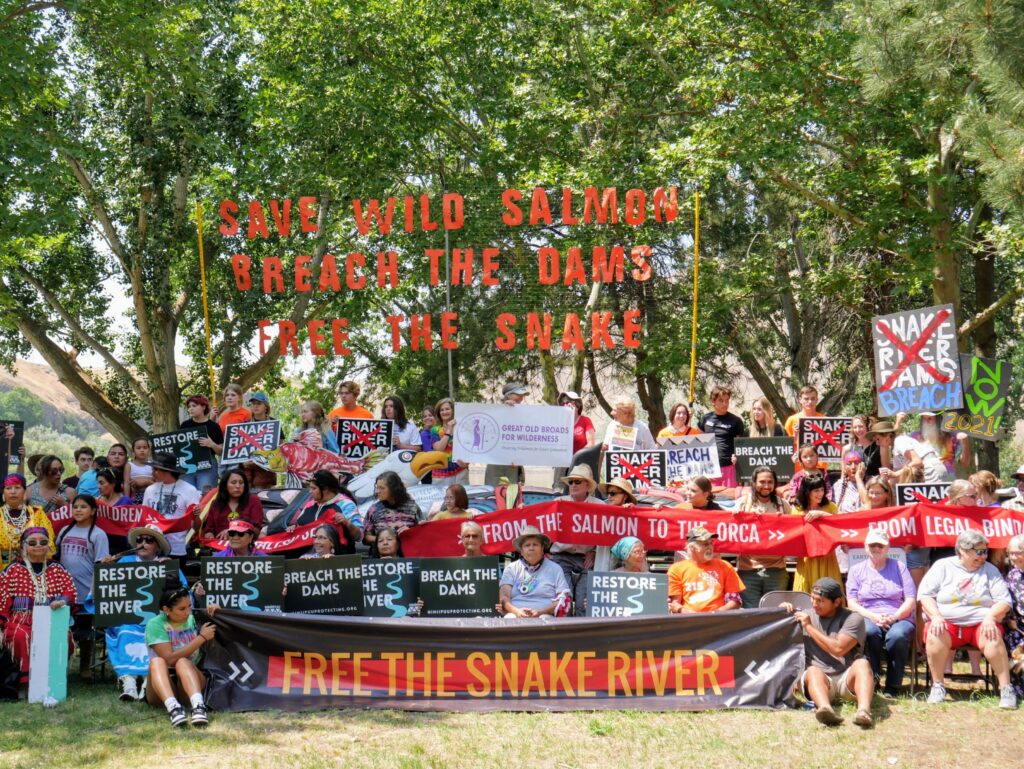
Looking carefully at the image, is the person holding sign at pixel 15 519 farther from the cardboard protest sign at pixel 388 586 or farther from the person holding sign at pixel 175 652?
the cardboard protest sign at pixel 388 586

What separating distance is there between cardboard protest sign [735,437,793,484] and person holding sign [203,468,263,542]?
196 inches

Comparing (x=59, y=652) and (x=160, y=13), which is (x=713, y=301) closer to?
(x=160, y=13)

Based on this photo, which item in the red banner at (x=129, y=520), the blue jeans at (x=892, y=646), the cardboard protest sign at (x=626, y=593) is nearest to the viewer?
the blue jeans at (x=892, y=646)

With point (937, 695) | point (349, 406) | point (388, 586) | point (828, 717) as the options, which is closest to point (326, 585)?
point (388, 586)

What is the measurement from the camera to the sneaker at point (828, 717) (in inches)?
344

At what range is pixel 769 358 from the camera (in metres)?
29.2

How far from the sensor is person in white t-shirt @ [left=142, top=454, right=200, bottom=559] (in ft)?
39.1

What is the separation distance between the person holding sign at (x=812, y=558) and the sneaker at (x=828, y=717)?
6.30 ft

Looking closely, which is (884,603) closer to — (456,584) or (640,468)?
(640,468)

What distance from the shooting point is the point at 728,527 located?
1093 cm

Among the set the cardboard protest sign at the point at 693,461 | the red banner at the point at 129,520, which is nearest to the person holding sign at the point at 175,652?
the red banner at the point at 129,520

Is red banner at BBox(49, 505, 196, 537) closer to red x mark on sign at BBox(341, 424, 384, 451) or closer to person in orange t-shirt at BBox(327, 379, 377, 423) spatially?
red x mark on sign at BBox(341, 424, 384, 451)

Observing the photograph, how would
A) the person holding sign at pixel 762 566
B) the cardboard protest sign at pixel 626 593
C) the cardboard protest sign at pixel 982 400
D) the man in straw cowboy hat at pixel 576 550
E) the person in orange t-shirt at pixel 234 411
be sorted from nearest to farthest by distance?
1. the cardboard protest sign at pixel 626 593
2. the person holding sign at pixel 762 566
3. the man in straw cowboy hat at pixel 576 550
4. the cardboard protest sign at pixel 982 400
5. the person in orange t-shirt at pixel 234 411

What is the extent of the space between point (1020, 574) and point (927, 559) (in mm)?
1055
